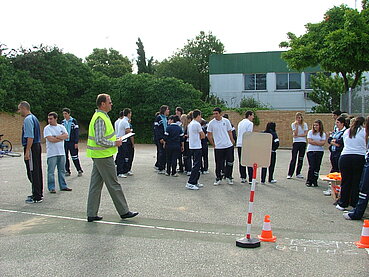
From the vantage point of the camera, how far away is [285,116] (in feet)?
87.7

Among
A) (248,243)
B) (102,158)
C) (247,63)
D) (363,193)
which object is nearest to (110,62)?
(247,63)

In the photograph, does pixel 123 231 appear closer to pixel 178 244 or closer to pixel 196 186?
pixel 178 244

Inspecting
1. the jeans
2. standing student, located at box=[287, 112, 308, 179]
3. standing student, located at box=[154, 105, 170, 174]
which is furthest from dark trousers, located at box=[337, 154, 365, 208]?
the jeans

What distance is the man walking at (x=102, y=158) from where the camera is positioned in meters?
7.11

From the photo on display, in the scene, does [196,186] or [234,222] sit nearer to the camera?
[234,222]

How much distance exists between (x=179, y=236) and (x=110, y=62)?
4804 cm

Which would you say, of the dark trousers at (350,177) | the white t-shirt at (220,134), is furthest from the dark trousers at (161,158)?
the dark trousers at (350,177)

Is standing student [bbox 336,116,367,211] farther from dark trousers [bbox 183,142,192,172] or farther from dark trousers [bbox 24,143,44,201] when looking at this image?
dark trousers [bbox 24,143,44,201]

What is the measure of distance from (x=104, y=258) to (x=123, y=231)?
1227 mm

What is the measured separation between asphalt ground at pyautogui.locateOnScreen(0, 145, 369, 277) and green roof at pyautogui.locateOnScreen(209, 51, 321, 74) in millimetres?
29314

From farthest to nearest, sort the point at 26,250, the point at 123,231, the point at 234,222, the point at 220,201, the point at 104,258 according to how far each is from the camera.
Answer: the point at 220,201 < the point at 234,222 < the point at 123,231 < the point at 26,250 < the point at 104,258

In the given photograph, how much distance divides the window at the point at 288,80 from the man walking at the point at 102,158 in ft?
109

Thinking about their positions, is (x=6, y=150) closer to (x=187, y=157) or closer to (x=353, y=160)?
(x=187, y=157)

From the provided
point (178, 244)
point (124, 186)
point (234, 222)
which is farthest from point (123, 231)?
point (124, 186)
